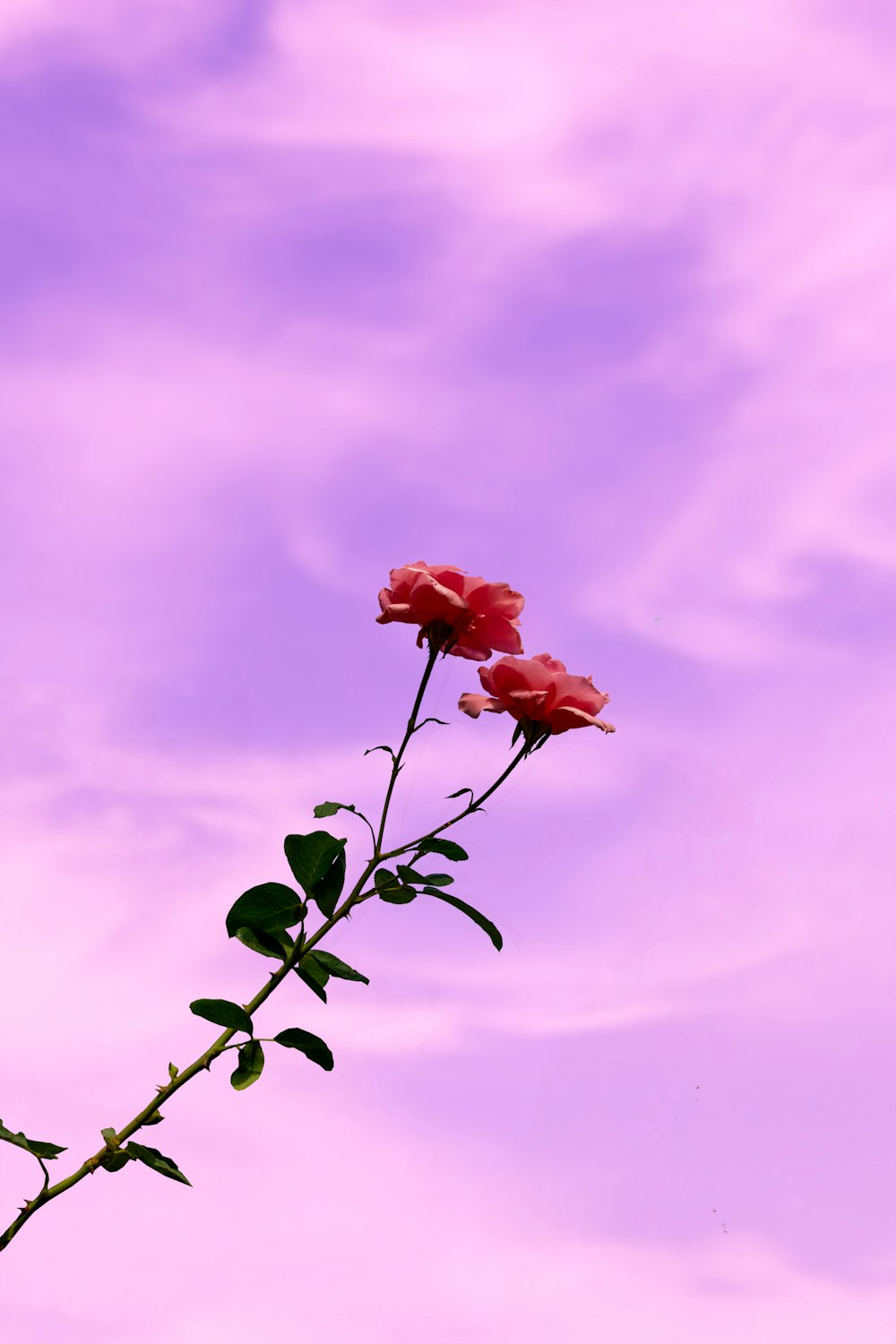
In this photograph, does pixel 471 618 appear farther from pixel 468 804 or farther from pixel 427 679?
pixel 468 804

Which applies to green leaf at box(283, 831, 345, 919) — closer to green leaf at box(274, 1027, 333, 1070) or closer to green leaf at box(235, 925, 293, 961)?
green leaf at box(235, 925, 293, 961)

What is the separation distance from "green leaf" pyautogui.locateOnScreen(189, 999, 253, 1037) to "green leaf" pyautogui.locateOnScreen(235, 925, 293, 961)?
0.17 m

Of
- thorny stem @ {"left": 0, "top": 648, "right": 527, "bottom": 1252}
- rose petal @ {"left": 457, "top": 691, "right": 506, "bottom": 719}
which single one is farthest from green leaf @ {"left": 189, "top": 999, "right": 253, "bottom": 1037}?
rose petal @ {"left": 457, "top": 691, "right": 506, "bottom": 719}

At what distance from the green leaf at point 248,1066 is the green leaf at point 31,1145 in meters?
0.51

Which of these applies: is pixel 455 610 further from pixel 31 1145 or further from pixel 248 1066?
pixel 31 1145

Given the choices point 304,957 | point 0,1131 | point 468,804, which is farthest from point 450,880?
point 0,1131

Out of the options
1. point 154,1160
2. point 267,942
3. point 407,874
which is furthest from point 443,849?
point 154,1160

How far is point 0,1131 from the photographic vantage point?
3637 millimetres

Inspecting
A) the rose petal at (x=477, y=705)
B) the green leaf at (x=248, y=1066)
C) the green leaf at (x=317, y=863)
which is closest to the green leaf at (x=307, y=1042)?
the green leaf at (x=248, y=1066)

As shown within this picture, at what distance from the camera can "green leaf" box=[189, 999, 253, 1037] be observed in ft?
12.0

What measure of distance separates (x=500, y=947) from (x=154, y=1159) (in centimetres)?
112

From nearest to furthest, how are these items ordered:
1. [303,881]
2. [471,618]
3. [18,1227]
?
[18,1227], [303,881], [471,618]

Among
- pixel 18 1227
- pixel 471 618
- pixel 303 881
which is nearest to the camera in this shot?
pixel 18 1227

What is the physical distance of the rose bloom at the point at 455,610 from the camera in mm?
3967
